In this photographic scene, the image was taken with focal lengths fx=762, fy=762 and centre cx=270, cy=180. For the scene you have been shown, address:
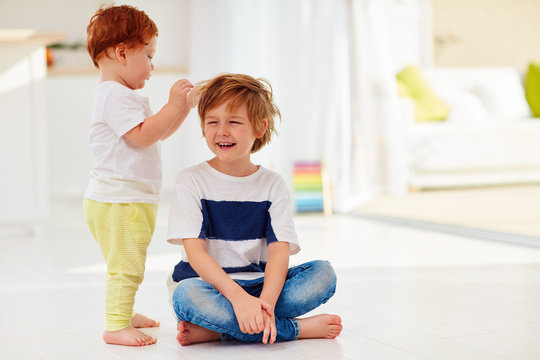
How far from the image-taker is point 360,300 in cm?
207

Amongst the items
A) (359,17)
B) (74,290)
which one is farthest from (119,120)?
(359,17)

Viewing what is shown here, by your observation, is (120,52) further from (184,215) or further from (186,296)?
(186,296)

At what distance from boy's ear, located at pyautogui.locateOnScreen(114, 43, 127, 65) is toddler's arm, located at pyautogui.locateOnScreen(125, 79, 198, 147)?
5.9 inches

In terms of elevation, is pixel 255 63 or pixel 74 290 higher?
pixel 255 63

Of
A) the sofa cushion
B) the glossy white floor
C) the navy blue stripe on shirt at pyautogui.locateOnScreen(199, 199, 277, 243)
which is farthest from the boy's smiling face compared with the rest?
the sofa cushion

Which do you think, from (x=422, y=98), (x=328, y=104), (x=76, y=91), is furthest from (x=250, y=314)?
(x=76, y=91)

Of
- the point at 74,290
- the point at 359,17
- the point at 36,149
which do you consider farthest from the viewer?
the point at 359,17

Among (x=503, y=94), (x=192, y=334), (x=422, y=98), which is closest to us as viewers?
(x=192, y=334)

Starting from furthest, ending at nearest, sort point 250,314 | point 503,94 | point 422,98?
1. point 503,94
2. point 422,98
3. point 250,314

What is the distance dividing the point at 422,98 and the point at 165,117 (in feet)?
11.8

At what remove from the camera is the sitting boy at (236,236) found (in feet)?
5.24

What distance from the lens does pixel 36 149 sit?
3.51m

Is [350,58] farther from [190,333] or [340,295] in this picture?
[190,333]

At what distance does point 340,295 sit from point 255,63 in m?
2.76
